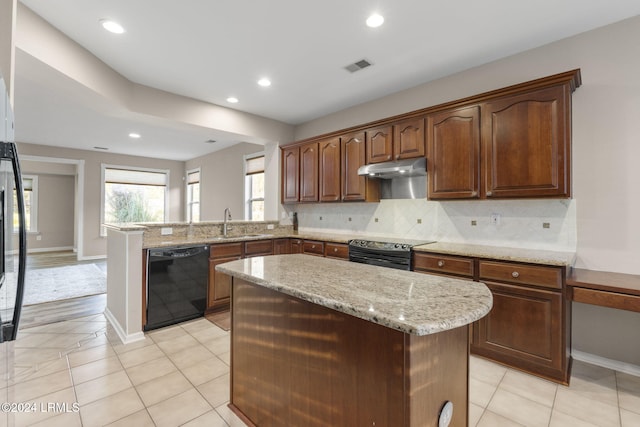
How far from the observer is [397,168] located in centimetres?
329

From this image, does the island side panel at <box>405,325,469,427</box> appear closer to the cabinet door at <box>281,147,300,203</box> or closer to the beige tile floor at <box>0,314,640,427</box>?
the beige tile floor at <box>0,314,640,427</box>

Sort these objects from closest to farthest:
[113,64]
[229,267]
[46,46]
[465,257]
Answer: [229,267]
[46,46]
[465,257]
[113,64]

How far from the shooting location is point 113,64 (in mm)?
3072

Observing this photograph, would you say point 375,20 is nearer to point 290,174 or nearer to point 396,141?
point 396,141

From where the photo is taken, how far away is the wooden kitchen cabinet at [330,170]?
13.5 feet

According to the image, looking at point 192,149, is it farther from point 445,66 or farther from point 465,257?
point 465,257

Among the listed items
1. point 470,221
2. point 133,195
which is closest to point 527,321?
point 470,221

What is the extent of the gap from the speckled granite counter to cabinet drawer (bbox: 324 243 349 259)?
3.12 ft

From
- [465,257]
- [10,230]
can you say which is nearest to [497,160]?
[465,257]

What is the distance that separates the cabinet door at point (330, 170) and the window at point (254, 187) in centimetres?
214

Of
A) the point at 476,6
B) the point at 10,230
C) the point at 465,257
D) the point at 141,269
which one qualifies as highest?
the point at 476,6

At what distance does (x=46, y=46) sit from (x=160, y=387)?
2.86 meters

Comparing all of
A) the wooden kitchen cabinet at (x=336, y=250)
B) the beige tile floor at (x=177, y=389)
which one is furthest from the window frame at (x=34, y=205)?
the wooden kitchen cabinet at (x=336, y=250)

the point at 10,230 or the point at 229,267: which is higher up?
the point at 10,230
